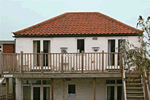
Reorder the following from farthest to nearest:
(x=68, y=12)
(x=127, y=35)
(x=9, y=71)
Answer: (x=68, y=12), (x=127, y=35), (x=9, y=71)

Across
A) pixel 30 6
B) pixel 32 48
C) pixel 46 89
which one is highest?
pixel 30 6

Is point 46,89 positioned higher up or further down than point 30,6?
further down

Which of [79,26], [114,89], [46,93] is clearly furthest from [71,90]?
[79,26]

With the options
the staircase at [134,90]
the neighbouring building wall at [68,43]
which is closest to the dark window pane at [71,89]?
the neighbouring building wall at [68,43]

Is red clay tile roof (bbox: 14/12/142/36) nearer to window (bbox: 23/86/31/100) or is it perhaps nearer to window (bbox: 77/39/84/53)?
window (bbox: 77/39/84/53)

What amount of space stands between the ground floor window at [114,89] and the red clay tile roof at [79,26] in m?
3.38

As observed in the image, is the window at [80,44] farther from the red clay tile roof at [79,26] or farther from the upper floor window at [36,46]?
the upper floor window at [36,46]

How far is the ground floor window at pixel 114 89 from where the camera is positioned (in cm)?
1428

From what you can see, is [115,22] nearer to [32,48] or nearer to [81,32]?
[81,32]

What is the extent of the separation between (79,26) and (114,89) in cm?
488

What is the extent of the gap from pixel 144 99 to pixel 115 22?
6015mm

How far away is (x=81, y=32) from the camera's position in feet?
46.0

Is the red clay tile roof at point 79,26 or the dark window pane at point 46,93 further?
the dark window pane at point 46,93

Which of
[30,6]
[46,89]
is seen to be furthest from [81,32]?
[30,6]
